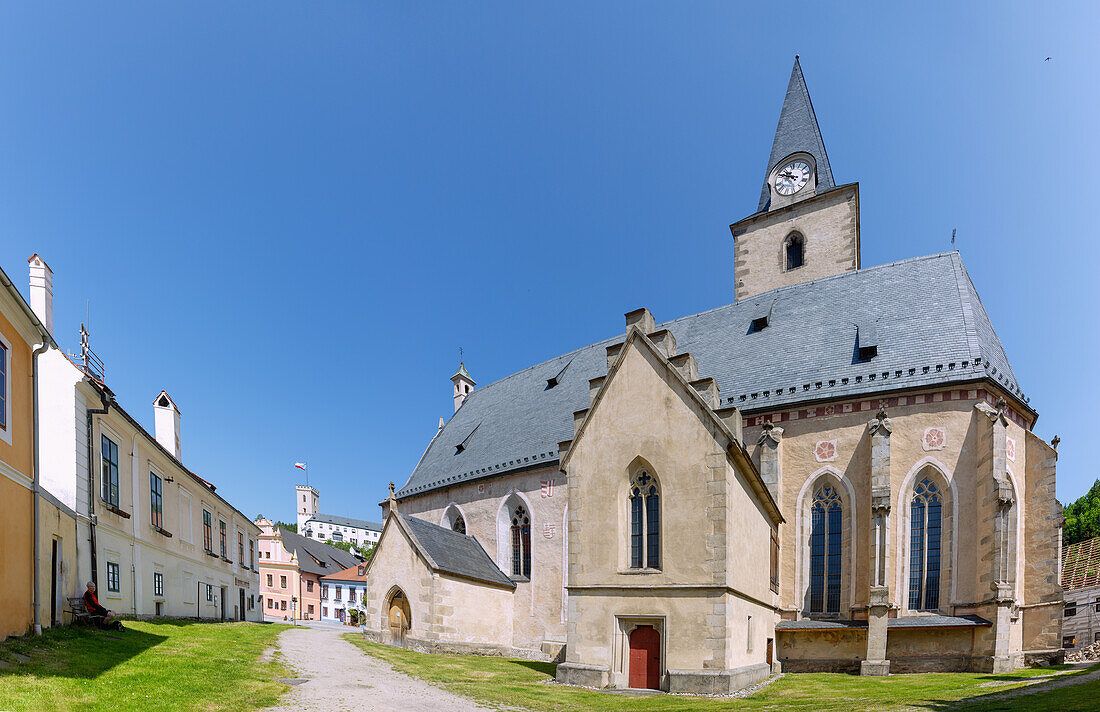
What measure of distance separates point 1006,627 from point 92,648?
947 inches

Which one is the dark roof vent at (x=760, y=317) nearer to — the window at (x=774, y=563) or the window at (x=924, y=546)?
the window at (x=924, y=546)

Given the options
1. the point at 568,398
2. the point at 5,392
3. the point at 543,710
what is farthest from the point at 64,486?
the point at 568,398

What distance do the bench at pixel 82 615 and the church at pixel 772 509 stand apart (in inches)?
472

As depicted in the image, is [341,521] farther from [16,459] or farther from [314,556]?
[16,459]

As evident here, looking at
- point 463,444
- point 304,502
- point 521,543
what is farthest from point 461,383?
point 304,502

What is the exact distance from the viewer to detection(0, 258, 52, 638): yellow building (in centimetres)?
1275

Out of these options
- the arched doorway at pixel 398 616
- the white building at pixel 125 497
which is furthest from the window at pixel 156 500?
the arched doorway at pixel 398 616

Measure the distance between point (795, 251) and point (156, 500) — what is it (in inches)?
1260

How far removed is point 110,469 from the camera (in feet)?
64.6

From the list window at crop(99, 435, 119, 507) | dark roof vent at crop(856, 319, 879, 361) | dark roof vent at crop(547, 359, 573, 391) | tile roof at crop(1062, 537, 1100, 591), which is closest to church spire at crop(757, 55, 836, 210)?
dark roof vent at crop(856, 319, 879, 361)

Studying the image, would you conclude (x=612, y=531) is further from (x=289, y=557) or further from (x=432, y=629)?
(x=289, y=557)

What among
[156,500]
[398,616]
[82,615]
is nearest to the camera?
[82,615]

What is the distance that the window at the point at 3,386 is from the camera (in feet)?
43.7

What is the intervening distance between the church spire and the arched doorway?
93.2 feet
